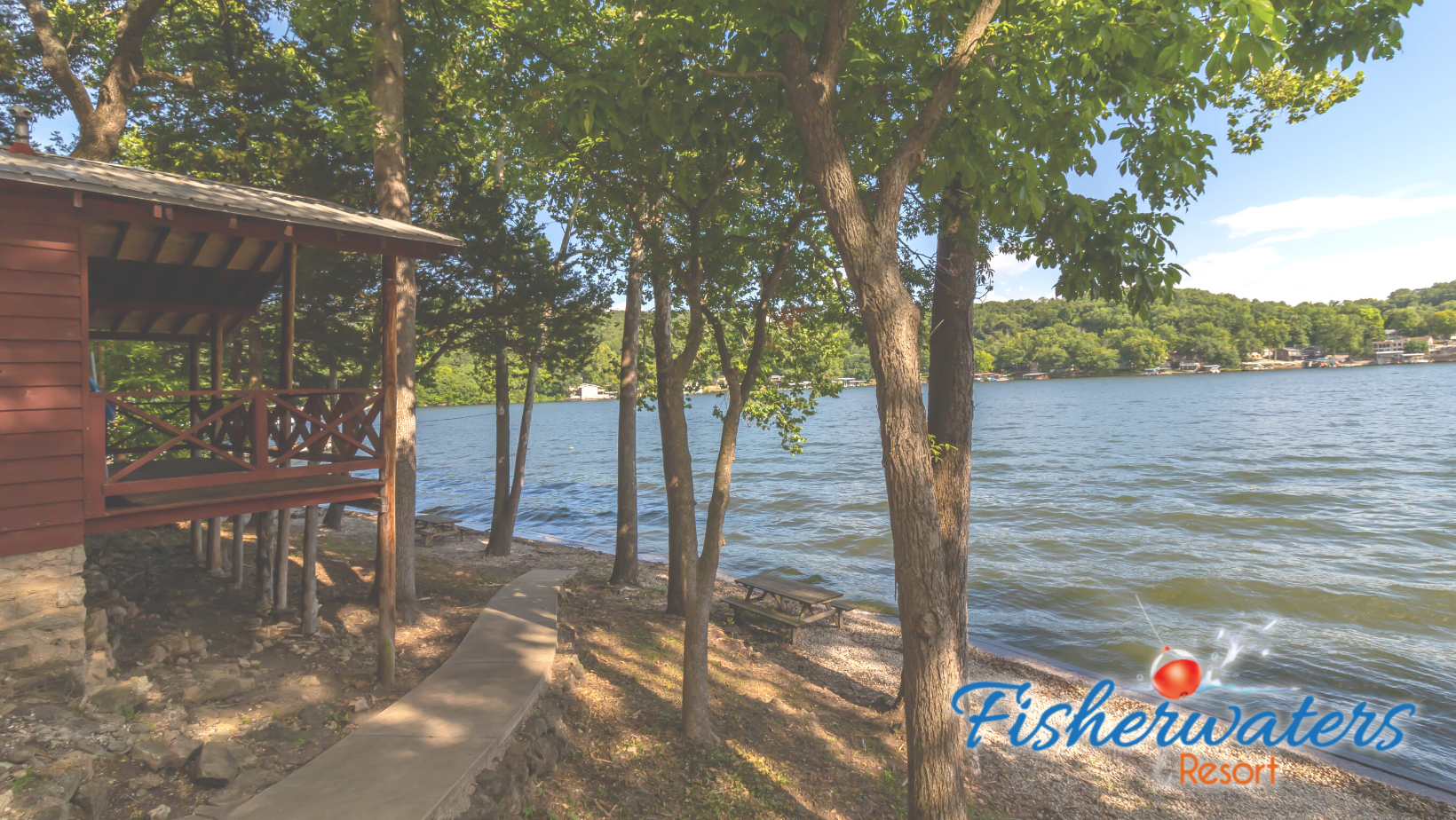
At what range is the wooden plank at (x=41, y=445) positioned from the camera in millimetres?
4789

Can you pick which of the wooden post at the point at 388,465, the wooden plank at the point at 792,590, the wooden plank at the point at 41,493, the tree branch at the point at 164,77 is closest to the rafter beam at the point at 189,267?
the wooden post at the point at 388,465

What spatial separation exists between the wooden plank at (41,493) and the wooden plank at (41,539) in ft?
0.64

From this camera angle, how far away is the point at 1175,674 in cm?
1073

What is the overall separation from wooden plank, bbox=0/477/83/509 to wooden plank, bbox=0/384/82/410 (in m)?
0.55

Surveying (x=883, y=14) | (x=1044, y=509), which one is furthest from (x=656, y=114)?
(x=1044, y=509)

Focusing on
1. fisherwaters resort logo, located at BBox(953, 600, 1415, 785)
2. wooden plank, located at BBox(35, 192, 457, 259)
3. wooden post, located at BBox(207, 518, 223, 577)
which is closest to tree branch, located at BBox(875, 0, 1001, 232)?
wooden plank, located at BBox(35, 192, 457, 259)

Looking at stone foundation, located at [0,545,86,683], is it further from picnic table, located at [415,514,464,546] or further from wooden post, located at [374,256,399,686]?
picnic table, located at [415,514,464,546]

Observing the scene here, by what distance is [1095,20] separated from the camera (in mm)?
3939

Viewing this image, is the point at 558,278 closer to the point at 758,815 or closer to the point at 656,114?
the point at 656,114

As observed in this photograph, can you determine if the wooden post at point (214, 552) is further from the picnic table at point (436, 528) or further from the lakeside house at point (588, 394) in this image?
the lakeside house at point (588, 394)

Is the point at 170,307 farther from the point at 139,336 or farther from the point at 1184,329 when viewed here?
the point at 1184,329

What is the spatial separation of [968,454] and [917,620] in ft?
10.4

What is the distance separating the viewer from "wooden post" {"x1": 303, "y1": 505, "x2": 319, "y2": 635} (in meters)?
7.08

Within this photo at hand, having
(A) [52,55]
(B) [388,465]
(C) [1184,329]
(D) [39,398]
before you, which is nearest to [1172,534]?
(B) [388,465]
